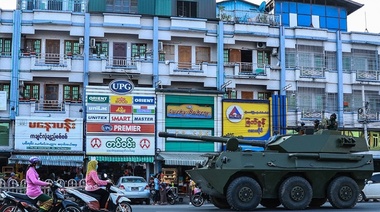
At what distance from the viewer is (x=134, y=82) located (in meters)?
35.7

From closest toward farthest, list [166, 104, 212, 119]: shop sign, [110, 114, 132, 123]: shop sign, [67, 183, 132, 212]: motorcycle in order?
[67, 183, 132, 212]: motorcycle
[110, 114, 132, 123]: shop sign
[166, 104, 212, 119]: shop sign

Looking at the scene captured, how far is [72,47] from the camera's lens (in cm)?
3525

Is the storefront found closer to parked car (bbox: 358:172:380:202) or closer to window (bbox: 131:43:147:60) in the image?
window (bbox: 131:43:147:60)

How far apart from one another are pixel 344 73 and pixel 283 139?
21.9m

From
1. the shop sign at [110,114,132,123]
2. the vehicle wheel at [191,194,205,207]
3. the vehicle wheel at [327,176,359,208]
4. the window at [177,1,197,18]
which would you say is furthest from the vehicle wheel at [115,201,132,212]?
the window at [177,1,197,18]

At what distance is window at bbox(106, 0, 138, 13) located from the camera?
36562mm

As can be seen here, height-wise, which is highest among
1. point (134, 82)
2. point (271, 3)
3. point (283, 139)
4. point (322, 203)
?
point (271, 3)

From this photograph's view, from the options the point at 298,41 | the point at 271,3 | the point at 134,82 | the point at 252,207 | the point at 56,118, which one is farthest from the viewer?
the point at 271,3

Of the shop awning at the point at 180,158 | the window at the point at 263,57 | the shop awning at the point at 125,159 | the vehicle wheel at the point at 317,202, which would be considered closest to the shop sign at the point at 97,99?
the shop awning at the point at 125,159

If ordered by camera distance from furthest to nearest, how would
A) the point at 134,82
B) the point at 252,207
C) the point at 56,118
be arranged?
the point at 134,82, the point at 56,118, the point at 252,207

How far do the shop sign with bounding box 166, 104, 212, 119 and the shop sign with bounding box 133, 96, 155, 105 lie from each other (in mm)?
1072

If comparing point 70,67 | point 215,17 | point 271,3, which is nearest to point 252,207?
point 70,67

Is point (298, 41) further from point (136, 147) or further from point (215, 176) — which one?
point (215, 176)

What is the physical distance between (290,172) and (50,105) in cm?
2004
